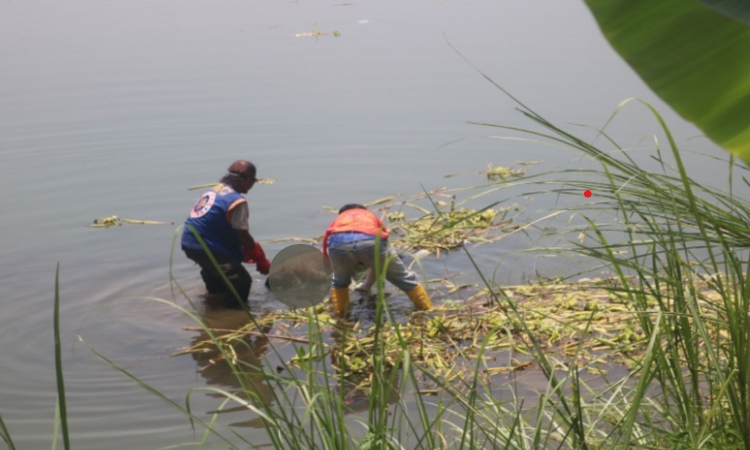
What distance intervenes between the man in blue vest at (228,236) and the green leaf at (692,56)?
4790 millimetres

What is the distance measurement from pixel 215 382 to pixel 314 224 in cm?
354

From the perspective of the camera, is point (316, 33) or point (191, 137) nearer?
point (191, 137)

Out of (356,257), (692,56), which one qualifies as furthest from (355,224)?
(692,56)

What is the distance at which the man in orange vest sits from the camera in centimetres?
715

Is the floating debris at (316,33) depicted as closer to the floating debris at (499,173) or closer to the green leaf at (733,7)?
the floating debris at (499,173)

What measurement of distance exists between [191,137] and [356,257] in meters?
6.57

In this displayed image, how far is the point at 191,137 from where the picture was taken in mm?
13211

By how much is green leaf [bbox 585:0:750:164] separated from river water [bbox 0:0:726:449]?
1.91 m

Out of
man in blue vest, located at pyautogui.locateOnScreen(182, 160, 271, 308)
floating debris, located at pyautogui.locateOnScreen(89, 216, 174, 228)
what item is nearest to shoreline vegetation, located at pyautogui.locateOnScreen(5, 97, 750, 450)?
man in blue vest, located at pyautogui.locateOnScreen(182, 160, 271, 308)

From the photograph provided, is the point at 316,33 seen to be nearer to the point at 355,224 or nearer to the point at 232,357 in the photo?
the point at 355,224

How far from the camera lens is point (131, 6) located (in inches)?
982

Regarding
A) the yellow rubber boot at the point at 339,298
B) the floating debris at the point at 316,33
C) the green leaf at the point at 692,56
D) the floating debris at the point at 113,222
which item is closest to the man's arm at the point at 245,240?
the yellow rubber boot at the point at 339,298

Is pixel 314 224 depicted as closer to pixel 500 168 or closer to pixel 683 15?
pixel 500 168

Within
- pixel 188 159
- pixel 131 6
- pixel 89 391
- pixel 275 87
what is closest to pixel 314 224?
pixel 188 159
